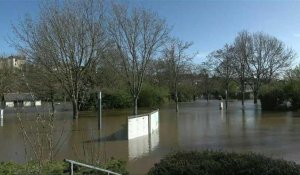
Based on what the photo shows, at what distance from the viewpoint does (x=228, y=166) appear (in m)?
8.30

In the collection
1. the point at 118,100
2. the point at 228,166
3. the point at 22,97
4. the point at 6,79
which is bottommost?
the point at 228,166

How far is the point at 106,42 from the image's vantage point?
1283 inches

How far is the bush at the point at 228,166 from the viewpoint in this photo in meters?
7.95

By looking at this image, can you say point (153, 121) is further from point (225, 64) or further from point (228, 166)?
point (225, 64)

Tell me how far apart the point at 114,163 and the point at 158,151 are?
562 centimetres

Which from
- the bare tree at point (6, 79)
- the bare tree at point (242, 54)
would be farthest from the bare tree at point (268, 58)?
the bare tree at point (6, 79)

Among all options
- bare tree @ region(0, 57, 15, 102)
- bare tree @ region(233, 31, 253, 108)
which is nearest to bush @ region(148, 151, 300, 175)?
bare tree @ region(0, 57, 15, 102)

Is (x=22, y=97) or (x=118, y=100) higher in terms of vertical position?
(x=22, y=97)

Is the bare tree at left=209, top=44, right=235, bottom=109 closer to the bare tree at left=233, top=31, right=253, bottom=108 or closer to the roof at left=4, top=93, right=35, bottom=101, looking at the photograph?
the bare tree at left=233, top=31, right=253, bottom=108

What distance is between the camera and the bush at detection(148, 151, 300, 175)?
26.1 ft

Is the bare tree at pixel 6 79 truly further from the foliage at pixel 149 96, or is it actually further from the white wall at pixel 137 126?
the white wall at pixel 137 126

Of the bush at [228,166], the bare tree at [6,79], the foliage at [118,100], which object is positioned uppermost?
the bare tree at [6,79]

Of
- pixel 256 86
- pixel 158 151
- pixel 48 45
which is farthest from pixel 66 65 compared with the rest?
pixel 256 86

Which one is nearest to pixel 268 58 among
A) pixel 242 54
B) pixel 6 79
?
pixel 242 54
